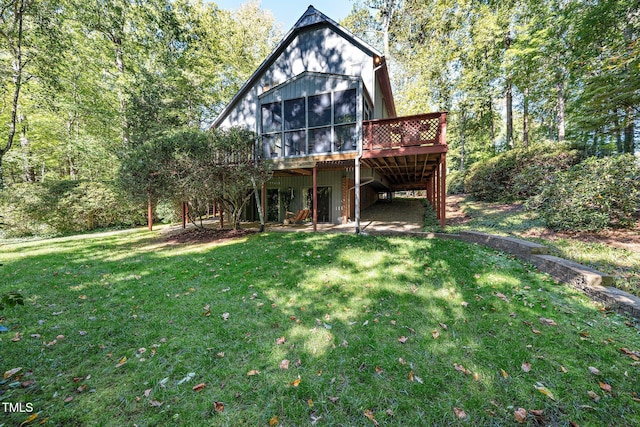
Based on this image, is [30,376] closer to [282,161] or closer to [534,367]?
[534,367]

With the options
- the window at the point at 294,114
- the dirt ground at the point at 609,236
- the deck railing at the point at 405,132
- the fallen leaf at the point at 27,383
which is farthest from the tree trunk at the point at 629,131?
A: the fallen leaf at the point at 27,383

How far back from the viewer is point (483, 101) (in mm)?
18547

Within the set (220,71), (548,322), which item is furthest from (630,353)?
(220,71)

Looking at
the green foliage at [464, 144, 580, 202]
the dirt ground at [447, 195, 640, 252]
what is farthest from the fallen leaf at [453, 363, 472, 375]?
the green foliage at [464, 144, 580, 202]

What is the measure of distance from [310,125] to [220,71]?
14.3 metres

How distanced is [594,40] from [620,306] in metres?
13.6

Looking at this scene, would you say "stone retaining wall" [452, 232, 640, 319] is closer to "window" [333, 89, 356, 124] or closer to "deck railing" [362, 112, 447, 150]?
"deck railing" [362, 112, 447, 150]

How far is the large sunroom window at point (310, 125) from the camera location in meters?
9.39

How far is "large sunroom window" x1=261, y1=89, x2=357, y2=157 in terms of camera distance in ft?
30.8

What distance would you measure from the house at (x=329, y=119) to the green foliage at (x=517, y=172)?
4233 millimetres

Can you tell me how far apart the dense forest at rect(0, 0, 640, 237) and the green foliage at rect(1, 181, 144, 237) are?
0.23 feet

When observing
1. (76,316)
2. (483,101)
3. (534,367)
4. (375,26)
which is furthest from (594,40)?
(76,316)

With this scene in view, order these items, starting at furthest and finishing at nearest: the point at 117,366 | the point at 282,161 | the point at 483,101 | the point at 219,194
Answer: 1. the point at 483,101
2. the point at 282,161
3. the point at 219,194
4. the point at 117,366

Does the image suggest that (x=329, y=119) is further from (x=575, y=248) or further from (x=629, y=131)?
(x=629, y=131)
